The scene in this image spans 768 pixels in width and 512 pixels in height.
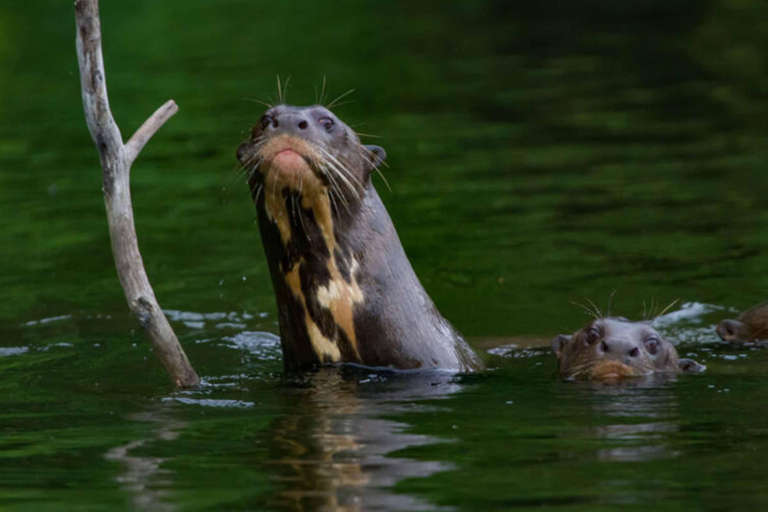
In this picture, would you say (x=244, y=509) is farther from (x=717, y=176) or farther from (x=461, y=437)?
(x=717, y=176)

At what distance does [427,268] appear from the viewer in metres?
13.5

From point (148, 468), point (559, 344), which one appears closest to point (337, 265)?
point (559, 344)

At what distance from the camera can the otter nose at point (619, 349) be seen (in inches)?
364

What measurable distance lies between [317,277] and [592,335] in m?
1.67

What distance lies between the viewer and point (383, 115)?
2138 centimetres

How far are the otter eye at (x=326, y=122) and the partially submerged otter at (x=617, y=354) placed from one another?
1.90 meters

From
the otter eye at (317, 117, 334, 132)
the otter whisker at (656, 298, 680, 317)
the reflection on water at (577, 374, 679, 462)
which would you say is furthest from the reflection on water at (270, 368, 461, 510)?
the otter whisker at (656, 298, 680, 317)

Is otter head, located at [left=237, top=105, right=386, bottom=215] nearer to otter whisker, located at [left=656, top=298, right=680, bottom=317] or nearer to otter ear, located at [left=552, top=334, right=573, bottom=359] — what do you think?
otter ear, located at [left=552, top=334, right=573, bottom=359]

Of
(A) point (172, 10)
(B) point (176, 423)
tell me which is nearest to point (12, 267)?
(B) point (176, 423)

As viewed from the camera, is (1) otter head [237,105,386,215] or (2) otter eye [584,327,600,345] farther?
(2) otter eye [584,327,600,345]

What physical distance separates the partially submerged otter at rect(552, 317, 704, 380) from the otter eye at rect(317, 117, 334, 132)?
1.90m

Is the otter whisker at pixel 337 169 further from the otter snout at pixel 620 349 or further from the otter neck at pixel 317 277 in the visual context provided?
the otter snout at pixel 620 349

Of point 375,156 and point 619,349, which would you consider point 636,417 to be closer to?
point 619,349

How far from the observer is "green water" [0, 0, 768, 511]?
21.2 feet
